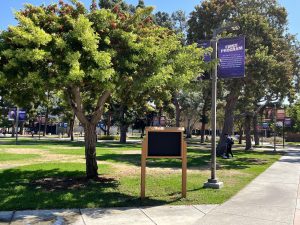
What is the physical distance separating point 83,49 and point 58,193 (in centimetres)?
384

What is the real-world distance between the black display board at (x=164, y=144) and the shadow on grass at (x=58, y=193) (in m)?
1.25

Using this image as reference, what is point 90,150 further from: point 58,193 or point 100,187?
point 58,193

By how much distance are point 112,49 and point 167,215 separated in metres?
4.51

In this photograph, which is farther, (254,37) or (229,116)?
(229,116)

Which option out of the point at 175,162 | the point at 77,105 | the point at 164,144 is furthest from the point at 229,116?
the point at 164,144

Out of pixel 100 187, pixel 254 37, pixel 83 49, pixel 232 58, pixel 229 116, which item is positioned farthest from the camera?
pixel 229 116

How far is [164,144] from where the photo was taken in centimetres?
1059

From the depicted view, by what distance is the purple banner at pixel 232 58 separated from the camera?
12.7m

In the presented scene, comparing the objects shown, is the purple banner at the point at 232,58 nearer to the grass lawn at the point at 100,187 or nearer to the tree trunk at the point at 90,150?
the grass lawn at the point at 100,187

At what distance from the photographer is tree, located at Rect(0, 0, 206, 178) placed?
373 inches

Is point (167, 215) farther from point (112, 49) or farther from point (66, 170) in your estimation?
point (66, 170)

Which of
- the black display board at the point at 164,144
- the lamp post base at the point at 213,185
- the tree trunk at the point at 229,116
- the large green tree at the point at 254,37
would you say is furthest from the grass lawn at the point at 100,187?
the tree trunk at the point at 229,116

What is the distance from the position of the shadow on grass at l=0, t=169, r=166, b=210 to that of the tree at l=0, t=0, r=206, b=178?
107 inches

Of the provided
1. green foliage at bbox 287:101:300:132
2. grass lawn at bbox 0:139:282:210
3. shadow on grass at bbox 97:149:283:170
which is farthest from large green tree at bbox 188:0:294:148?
green foliage at bbox 287:101:300:132
